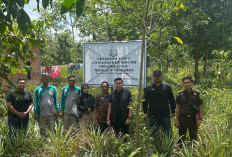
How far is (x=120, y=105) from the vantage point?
13.1 ft

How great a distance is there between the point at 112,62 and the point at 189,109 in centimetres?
204

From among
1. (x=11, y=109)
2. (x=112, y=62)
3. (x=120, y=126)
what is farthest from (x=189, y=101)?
(x=11, y=109)

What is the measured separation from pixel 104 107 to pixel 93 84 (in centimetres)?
114

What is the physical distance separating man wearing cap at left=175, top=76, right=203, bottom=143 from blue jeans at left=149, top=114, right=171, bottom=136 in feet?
0.74

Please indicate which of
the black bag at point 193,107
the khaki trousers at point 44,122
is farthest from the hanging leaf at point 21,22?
the khaki trousers at point 44,122

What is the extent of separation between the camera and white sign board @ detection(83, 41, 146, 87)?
15.7 ft

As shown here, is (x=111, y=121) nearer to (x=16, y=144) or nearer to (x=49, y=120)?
(x=49, y=120)

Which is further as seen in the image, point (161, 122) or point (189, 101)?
point (161, 122)

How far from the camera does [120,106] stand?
399 centimetres

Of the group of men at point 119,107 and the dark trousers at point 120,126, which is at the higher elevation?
the group of men at point 119,107

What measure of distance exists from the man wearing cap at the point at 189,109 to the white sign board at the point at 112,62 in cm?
102

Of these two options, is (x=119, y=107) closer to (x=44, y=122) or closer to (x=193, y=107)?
(x=193, y=107)

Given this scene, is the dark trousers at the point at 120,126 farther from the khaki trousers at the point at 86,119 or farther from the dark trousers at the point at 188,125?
the dark trousers at the point at 188,125

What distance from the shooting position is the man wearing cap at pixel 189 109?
12.3 ft
